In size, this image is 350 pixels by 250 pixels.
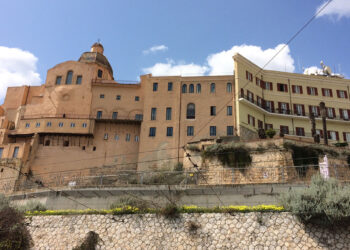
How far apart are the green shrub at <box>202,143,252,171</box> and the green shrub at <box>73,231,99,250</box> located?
52.0ft

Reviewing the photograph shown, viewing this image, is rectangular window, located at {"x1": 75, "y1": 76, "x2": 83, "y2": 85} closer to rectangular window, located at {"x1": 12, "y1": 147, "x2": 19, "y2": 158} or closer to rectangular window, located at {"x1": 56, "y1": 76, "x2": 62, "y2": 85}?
rectangular window, located at {"x1": 56, "y1": 76, "x2": 62, "y2": 85}

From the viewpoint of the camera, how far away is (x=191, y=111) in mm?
45625

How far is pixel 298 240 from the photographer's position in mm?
16812

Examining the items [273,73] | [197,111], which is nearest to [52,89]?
[197,111]

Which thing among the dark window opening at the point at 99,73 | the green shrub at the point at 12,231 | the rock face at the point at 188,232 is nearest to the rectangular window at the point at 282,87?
the dark window opening at the point at 99,73

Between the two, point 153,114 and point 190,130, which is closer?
point 190,130

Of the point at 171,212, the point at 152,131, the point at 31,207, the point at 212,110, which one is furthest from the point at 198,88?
the point at 171,212

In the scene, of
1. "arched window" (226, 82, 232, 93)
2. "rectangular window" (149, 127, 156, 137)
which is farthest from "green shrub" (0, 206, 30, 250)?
"arched window" (226, 82, 232, 93)

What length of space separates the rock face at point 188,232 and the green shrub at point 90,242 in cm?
24

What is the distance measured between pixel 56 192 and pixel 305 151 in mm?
20965

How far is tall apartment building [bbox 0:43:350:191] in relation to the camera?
44.0 m

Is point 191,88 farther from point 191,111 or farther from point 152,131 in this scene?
point 152,131

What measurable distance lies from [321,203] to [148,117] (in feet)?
104

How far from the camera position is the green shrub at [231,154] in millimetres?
32188
